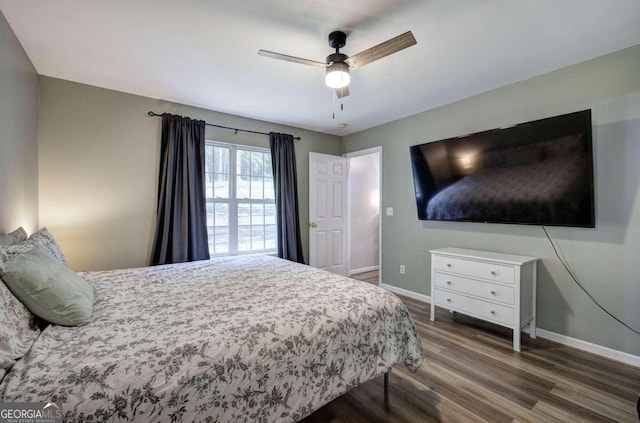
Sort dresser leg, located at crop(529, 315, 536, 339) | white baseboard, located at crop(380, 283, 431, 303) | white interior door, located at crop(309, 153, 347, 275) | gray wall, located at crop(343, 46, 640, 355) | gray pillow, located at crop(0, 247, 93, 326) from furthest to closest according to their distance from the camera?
white interior door, located at crop(309, 153, 347, 275) → white baseboard, located at crop(380, 283, 431, 303) → dresser leg, located at crop(529, 315, 536, 339) → gray wall, located at crop(343, 46, 640, 355) → gray pillow, located at crop(0, 247, 93, 326)

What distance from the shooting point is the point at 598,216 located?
7.81 feet

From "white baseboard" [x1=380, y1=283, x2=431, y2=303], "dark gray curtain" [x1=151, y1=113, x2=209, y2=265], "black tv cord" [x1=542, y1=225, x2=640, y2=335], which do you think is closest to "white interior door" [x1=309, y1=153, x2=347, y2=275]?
"white baseboard" [x1=380, y1=283, x2=431, y2=303]

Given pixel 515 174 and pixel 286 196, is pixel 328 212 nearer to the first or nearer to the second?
pixel 286 196

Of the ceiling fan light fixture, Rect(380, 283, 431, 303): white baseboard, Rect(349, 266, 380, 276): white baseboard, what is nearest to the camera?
the ceiling fan light fixture

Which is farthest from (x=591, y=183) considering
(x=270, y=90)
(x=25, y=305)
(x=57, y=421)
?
(x=25, y=305)

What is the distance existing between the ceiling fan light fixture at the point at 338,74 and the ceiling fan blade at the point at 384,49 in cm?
5

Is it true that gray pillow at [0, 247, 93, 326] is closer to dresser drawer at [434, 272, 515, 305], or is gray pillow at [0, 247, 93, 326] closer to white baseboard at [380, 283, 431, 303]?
dresser drawer at [434, 272, 515, 305]

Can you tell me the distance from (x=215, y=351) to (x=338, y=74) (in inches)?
75.0

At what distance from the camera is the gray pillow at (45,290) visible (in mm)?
1230

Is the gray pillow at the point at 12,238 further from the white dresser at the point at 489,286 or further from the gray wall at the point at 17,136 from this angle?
the white dresser at the point at 489,286

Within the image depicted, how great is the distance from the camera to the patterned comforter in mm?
973

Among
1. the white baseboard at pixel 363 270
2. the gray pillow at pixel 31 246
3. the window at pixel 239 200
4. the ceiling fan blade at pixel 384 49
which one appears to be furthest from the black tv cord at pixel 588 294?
the gray pillow at pixel 31 246

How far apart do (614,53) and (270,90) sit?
9.85ft

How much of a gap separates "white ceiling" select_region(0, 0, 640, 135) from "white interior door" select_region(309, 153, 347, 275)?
154 cm
